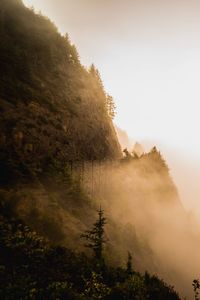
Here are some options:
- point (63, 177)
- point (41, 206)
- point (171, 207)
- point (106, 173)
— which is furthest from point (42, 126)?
point (171, 207)

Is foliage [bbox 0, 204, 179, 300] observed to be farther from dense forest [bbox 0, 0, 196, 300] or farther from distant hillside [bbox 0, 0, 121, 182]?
distant hillside [bbox 0, 0, 121, 182]

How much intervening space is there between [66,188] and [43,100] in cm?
1548

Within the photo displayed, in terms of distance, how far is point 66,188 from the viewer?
39531 millimetres

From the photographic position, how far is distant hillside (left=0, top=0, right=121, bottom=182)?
38.8 meters

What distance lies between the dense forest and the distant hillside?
0.18 metres

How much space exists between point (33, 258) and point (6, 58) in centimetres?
3632

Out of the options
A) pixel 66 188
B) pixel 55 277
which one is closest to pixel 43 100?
pixel 66 188

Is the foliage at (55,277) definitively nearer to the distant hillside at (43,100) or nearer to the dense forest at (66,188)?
the dense forest at (66,188)

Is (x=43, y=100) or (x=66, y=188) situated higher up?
(x=43, y=100)

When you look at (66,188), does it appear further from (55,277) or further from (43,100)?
(55,277)

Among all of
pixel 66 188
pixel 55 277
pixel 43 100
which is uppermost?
pixel 43 100

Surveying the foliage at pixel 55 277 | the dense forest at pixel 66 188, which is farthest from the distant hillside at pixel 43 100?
the foliage at pixel 55 277

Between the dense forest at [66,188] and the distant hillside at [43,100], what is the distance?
184 millimetres

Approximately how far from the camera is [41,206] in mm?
33031
